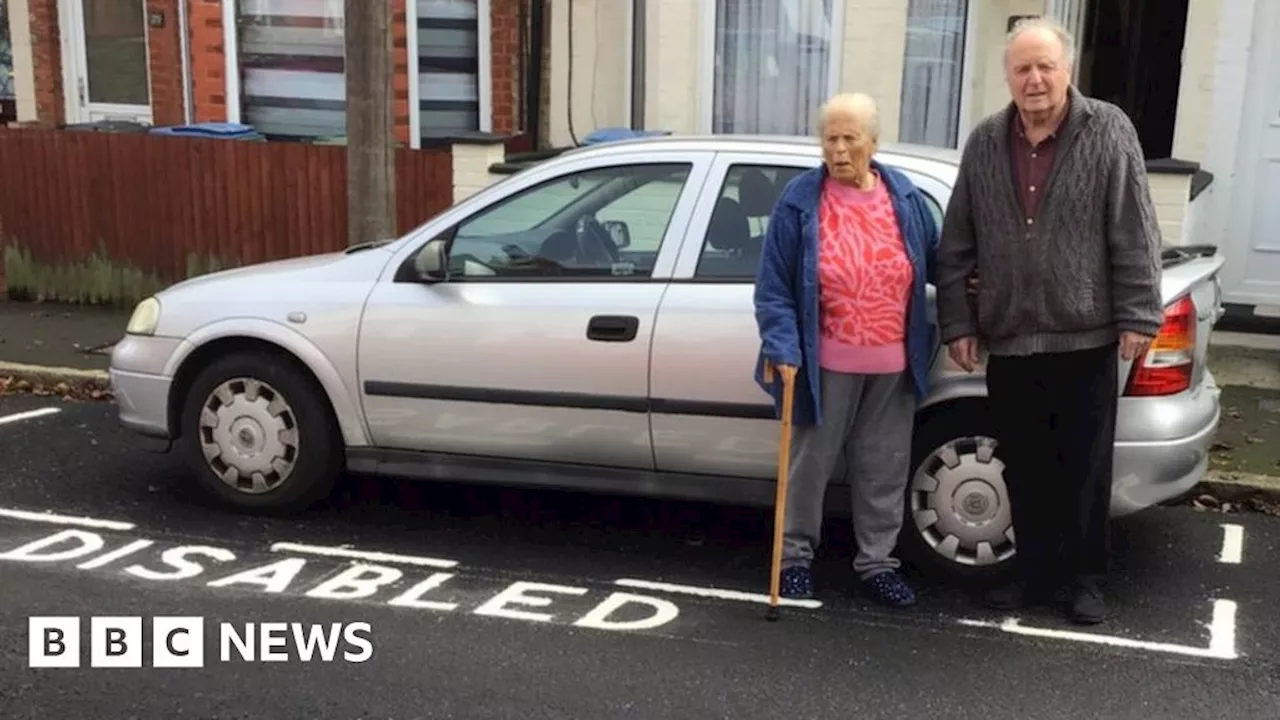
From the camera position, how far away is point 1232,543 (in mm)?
5578

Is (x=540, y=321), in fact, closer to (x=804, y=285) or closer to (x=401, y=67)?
(x=804, y=285)

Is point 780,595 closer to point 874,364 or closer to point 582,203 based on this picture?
point 874,364

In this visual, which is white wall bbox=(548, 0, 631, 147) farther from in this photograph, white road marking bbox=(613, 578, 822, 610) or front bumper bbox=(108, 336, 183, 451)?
white road marking bbox=(613, 578, 822, 610)

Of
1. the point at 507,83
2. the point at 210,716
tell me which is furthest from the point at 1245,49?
the point at 210,716

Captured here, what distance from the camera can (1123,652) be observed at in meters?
4.48

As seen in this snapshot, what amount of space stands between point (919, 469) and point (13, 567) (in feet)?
11.0

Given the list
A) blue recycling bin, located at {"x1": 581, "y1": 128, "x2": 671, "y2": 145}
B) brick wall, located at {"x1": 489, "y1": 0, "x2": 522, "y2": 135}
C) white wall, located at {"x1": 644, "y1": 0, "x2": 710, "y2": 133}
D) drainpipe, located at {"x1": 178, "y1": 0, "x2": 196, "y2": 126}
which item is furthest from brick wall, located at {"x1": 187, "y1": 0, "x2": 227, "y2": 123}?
white wall, located at {"x1": 644, "y1": 0, "x2": 710, "y2": 133}

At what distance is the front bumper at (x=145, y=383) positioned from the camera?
18.7 ft

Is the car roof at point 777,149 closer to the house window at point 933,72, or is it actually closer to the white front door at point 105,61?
the house window at point 933,72

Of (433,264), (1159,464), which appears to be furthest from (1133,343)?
(433,264)

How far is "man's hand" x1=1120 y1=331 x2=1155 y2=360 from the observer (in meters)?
4.30

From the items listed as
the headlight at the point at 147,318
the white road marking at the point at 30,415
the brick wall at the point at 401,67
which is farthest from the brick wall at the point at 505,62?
the headlight at the point at 147,318

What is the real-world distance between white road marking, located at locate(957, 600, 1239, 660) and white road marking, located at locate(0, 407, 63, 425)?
5157 millimetres

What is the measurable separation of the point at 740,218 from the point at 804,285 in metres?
0.72
